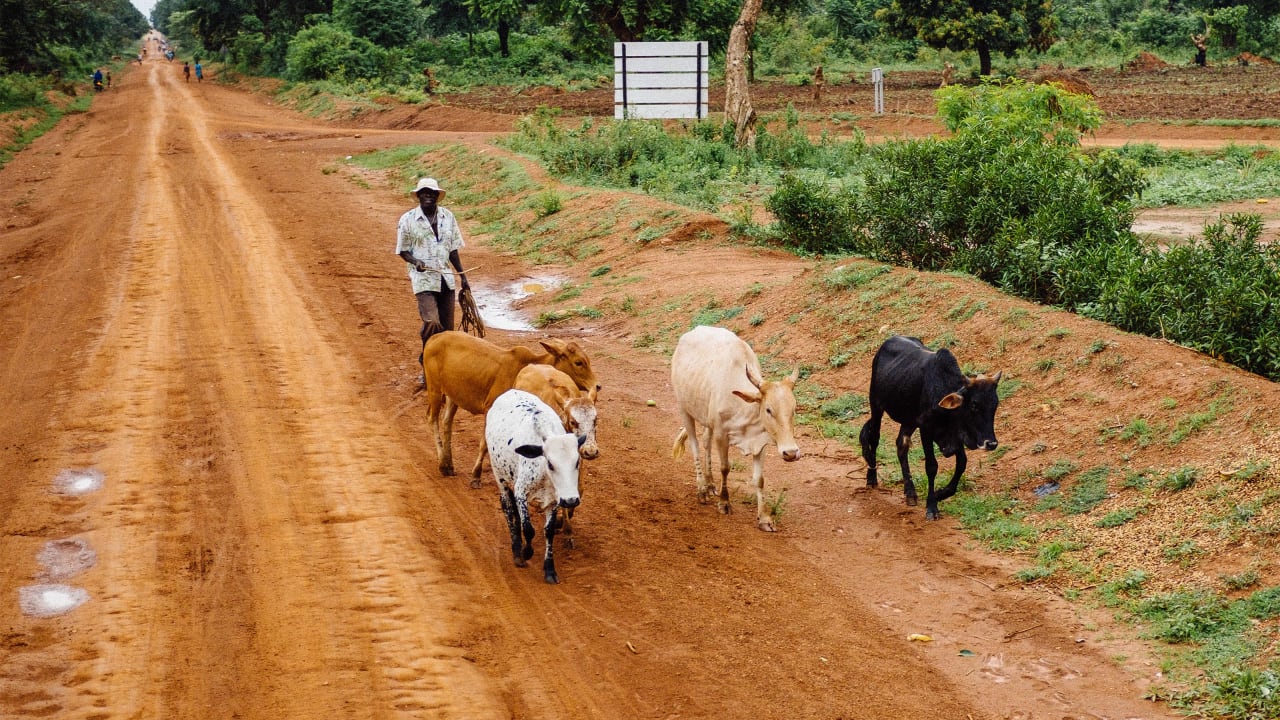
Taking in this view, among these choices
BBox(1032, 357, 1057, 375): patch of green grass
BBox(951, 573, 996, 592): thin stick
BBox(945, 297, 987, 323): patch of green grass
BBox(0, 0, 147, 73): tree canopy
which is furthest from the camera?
BBox(0, 0, 147, 73): tree canopy

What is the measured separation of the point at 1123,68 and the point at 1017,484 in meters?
46.2

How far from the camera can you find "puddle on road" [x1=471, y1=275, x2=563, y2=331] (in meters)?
16.2

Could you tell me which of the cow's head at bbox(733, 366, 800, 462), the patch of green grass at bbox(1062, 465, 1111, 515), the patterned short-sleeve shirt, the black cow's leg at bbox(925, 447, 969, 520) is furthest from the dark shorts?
the patch of green grass at bbox(1062, 465, 1111, 515)

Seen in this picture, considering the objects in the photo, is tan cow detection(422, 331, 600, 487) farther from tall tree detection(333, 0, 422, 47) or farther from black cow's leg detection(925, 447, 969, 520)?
tall tree detection(333, 0, 422, 47)

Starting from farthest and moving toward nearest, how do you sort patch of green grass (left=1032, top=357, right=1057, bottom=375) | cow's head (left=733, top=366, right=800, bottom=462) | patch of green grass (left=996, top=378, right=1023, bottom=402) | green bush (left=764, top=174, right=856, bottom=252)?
1. green bush (left=764, top=174, right=856, bottom=252)
2. patch of green grass (left=996, top=378, right=1023, bottom=402)
3. patch of green grass (left=1032, top=357, right=1057, bottom=375)
4. cow's head (left=733, top=366, right=800, bottom=462)

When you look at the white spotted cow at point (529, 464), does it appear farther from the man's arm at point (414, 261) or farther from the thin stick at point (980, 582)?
the man's arm at point (414, 261)

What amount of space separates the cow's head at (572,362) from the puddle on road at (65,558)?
3960 millimetres

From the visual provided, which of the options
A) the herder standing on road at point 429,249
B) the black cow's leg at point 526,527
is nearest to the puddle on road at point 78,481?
the herder standing on road at point 429,249

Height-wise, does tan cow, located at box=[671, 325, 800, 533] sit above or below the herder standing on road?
below

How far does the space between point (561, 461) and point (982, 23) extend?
38866 mm

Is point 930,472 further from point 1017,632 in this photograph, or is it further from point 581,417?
point 581,417

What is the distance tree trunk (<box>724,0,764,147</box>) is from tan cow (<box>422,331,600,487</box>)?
17.4 metres

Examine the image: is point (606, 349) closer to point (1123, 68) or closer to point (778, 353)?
point (778, 353)

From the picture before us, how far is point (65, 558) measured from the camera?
8.35 m
